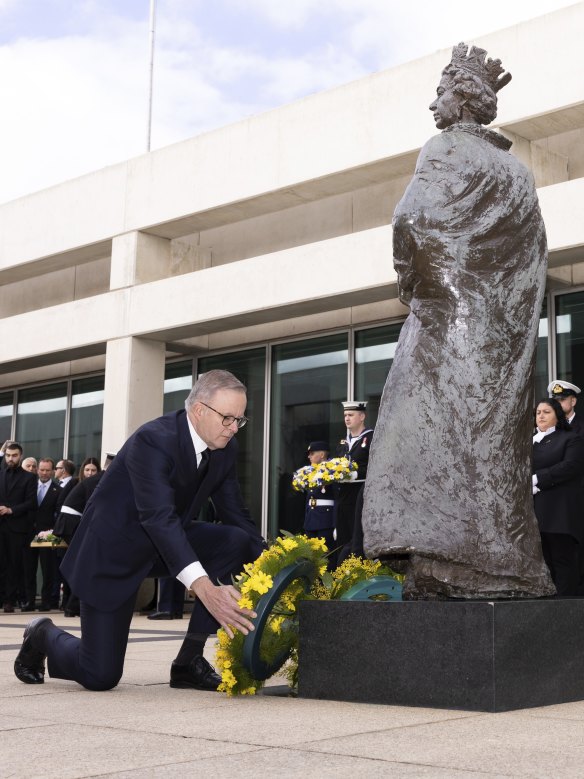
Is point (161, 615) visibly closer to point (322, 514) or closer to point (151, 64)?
point (322, 514)

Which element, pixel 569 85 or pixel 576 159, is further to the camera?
pixel 576 159

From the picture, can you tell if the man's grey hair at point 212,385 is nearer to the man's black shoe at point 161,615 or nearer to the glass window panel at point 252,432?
the man's black shoe at point 161,615

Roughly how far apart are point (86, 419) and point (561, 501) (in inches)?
418

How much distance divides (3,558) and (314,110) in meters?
7.04

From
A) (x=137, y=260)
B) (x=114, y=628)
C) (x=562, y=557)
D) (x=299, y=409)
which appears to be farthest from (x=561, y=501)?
(x=137, y=260)

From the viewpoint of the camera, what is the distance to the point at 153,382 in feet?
49.7

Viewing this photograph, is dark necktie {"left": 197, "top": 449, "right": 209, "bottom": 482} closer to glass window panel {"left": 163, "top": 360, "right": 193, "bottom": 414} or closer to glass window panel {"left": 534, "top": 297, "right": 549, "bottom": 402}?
glass window panel {"left": 534, "top": 297, "right": 549, "bottom": 402}

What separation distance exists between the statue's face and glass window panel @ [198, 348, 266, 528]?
10.2 metres

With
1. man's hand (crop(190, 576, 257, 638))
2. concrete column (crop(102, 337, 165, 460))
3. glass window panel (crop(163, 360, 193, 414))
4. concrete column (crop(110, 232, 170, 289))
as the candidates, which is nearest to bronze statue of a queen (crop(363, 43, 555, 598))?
man's hand (crop(190, 576, 257, 638))

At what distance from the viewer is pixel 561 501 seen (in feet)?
28.7

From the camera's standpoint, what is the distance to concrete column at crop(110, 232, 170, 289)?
1512cm

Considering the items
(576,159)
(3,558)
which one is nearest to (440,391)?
(576,159)

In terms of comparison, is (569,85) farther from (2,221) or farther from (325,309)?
(2,221)

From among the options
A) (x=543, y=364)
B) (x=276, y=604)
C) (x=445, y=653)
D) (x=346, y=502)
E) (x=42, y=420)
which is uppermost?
(x=42, y=420)
